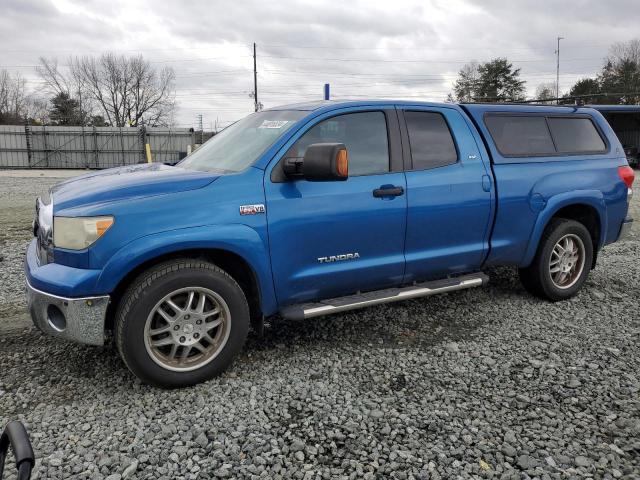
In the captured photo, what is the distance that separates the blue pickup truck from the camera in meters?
3.15

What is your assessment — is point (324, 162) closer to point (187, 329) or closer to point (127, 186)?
point (127, 186)

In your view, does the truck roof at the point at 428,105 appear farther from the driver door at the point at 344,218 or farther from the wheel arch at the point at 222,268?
the wheel arch at the point at 222,268

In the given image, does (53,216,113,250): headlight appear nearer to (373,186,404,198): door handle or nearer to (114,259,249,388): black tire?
(114,259,249,388): black tire

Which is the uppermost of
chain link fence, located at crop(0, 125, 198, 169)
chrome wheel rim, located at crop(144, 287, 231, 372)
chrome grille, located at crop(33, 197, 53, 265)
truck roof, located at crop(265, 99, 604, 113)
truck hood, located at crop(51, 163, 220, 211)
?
chain link fence, located at crop(0, 125, 198, 169)

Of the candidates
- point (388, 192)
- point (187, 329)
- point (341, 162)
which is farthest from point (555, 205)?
point (187, 329)

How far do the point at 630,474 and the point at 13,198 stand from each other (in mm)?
14157

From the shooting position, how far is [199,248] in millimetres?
3289

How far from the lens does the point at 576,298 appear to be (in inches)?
206

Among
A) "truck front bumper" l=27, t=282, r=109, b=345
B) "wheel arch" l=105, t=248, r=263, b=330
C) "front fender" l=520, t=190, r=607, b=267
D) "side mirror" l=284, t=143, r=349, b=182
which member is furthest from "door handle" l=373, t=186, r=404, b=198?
"truck front bumper" l=27, t=282, r=109, b=345

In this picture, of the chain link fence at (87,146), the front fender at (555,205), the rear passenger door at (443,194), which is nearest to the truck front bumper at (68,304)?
the rear passenger door at (443,194)

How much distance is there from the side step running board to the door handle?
74cm

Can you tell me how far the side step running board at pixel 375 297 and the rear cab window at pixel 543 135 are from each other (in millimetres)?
1186

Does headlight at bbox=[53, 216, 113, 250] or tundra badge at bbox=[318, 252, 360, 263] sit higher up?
headlight at bbox=[53, 216, 113, 250]

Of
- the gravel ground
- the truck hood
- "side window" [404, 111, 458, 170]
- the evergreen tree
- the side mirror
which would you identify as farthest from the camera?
the evergreen tree
